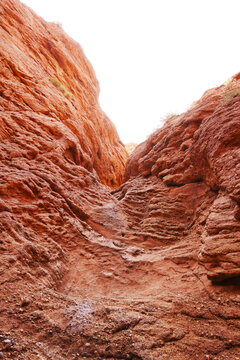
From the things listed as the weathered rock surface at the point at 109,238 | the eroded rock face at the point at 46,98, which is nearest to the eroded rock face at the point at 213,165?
the weathered rock surface at the point at 109,238

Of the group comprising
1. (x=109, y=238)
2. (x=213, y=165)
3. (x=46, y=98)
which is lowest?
(x=109, y=238)

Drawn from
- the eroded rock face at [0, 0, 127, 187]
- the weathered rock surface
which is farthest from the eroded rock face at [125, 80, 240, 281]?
the eroded rock face at [0, 0, 127, 187]

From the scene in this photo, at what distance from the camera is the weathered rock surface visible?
3527mm

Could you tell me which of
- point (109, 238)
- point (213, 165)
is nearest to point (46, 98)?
point (109, 238)

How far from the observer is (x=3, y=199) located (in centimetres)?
661

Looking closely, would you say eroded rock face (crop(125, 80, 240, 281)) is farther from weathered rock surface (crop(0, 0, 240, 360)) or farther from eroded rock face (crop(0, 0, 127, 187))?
eroded rock face (crop(0, 0, 127, 187))

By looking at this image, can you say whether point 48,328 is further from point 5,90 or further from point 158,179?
point 5,90

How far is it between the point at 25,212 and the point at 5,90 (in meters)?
7.47

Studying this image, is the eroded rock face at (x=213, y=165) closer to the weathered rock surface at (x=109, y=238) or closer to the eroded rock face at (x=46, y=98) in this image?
the weathered rock surface at (x=109, y=238)

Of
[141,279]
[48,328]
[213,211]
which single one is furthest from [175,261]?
[48,328]

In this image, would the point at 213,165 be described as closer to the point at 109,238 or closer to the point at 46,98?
the point at 109,238

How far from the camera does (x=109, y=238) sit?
27.8 ft

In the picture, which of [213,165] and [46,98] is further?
[46,98]

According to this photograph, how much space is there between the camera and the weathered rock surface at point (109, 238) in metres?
3.53
